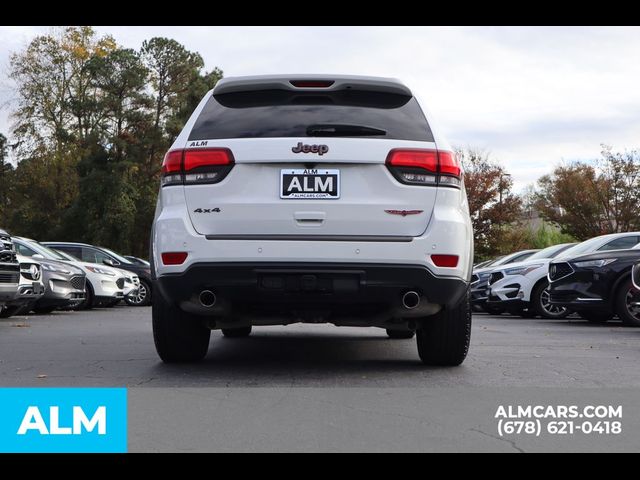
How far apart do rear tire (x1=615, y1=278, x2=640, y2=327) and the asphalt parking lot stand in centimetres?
231

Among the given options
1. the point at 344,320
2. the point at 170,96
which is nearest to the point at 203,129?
the point at 344,320

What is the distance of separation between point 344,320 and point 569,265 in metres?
8.12

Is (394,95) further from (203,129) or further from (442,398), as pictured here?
(442,398)

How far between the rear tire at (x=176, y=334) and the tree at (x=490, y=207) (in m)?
39.3

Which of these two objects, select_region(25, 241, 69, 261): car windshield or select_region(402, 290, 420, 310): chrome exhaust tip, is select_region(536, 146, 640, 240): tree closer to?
select_region(25, 241, 69, 261): car windshield

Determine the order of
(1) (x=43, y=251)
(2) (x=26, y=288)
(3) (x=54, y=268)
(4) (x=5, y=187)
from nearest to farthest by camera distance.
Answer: (2) (x=26, y=288)
(3) (x=54, y=268)
(1) (x=43, y=251)
(4) (x=5, y=187)

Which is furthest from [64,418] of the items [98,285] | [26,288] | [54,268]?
[98,285]

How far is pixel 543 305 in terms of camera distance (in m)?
16.8

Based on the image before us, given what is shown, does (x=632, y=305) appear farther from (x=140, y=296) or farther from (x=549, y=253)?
(x=140, y=296)

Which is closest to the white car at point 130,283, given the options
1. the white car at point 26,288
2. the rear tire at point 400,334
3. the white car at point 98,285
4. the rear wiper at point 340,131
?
the white car at point 98,285

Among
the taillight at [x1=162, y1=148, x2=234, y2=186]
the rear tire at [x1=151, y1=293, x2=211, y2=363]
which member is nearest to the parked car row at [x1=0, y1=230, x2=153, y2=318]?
the rear tire at [x1=151, y1=293, x2=211, y2=363]

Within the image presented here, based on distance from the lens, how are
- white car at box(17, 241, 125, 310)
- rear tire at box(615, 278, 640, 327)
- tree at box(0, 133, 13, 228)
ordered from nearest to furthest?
1. rear tire at box(615, 278, 640, 327)
2. white car at box(17, 241, 125, 310)
3. tree at box(0, 133, 13, 228)

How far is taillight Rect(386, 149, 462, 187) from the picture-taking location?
6.40 metres

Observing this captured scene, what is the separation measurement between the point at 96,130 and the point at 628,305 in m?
36.9
